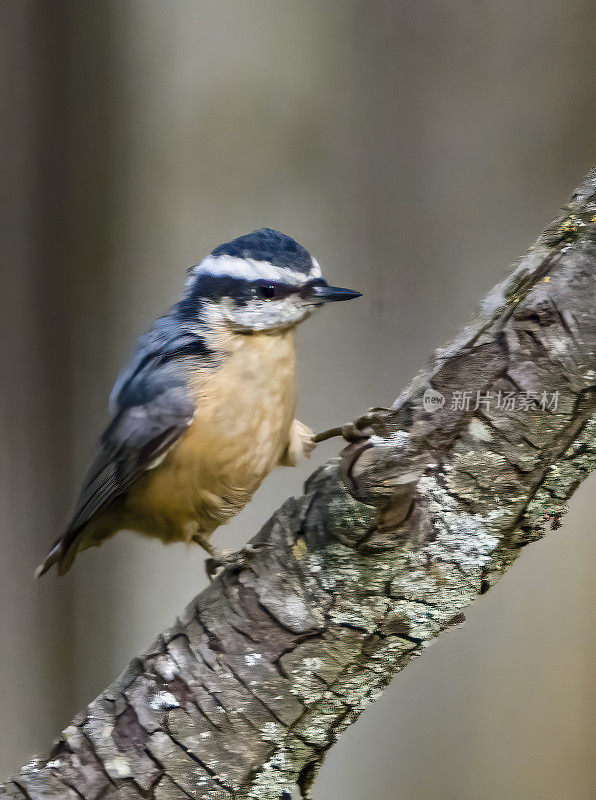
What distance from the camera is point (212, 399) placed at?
530 millimetres

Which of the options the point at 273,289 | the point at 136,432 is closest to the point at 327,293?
the point at 273,289

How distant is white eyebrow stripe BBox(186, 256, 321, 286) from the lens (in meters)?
0.49

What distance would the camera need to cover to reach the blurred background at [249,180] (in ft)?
2.06

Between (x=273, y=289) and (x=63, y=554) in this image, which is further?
(x=63, y=554)

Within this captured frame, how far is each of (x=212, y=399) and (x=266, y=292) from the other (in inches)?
3.6

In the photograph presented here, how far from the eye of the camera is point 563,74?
2.12ft

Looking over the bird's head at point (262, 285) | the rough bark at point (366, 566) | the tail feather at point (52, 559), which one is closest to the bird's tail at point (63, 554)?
the tail feather at point (52, 559)

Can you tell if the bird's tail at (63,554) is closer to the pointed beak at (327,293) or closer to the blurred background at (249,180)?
the blurred background at (249,180)

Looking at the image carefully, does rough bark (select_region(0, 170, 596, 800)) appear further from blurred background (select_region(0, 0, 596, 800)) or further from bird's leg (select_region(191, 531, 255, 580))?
blurred background (select_region(0, 0, 596, 800))

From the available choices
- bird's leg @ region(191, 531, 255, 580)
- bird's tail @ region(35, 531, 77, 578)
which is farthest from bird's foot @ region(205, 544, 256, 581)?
bird's tail @ region(35, 531, 77, 578)

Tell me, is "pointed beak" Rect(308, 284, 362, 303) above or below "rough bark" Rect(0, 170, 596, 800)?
above

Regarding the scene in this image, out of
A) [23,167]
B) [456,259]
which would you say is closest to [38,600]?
[23,167]

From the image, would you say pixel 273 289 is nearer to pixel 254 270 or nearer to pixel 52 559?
pixel 254 270

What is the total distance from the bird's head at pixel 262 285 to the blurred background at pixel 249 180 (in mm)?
54
